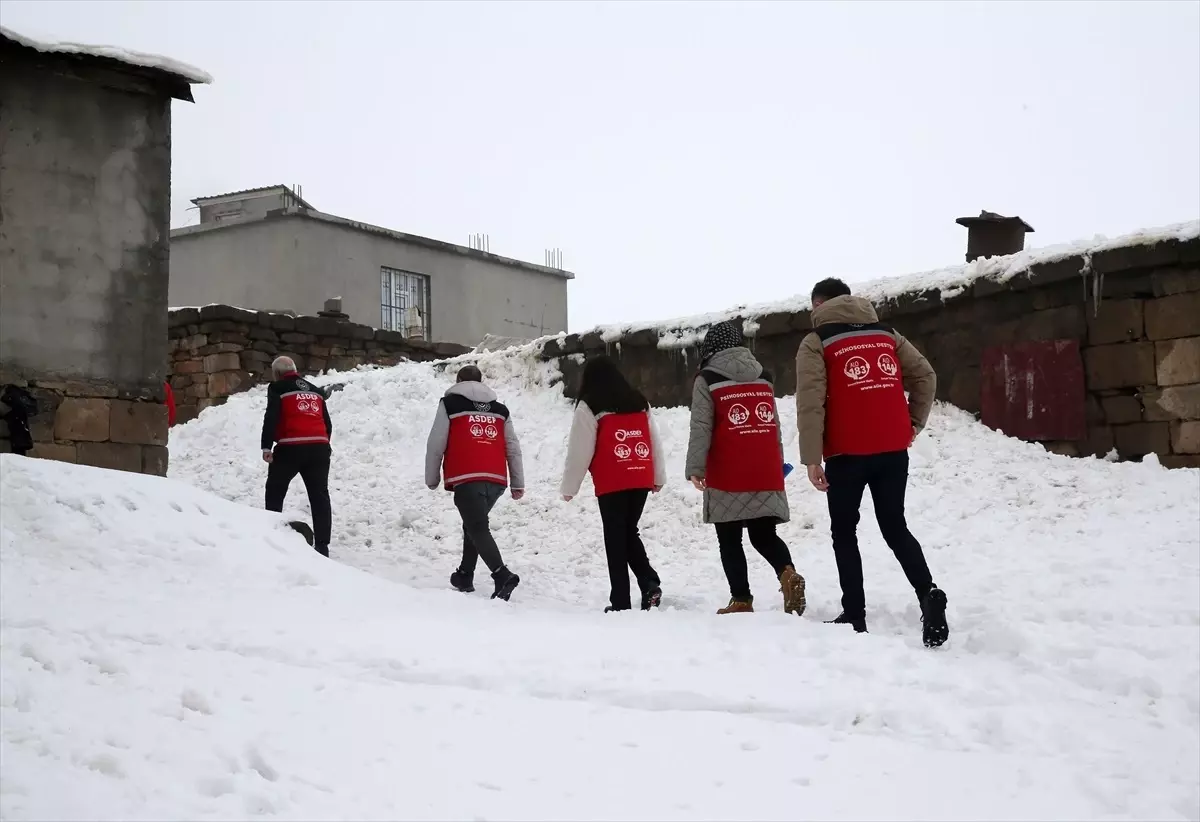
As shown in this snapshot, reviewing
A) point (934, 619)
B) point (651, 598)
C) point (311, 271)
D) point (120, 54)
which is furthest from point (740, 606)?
point (311, 271)

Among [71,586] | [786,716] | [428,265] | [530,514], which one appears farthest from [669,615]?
[428,265]

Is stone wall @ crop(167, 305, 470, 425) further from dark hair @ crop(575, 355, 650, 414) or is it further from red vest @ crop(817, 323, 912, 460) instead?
red vest @ crop(817, 323, 912, 460)

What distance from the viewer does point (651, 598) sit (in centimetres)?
689

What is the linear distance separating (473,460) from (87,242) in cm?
446

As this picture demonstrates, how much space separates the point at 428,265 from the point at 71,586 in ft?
87.2

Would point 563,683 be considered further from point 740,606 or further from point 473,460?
point 473,460

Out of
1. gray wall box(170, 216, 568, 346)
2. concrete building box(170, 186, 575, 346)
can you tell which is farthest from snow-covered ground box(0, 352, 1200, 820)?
concrete building box(170, 186, 575, 346)

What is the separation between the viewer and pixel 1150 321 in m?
9.19

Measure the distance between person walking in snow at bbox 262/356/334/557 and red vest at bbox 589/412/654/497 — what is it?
2946 mm

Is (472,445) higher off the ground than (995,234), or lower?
lower

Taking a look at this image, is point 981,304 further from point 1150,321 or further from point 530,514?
point 530,514

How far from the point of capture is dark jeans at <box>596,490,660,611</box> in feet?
22.3

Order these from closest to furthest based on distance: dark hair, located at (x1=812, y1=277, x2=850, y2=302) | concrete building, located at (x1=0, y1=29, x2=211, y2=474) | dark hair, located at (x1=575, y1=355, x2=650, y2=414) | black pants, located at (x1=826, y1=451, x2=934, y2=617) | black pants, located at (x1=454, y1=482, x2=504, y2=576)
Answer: black pants, located at (x1=826, y1=451, x2=934, y2=617) → dark hair, located at (x1=812, y1=277, x2=850, y2=302) → dark hair, located at (x1=575, y1=355, x2=650, y2=414) → black pants, located at (x1=454, y1=482, x2=504, y2=576) → concrete building, located at (x1=0, y1=29, x2=211, y2=474)

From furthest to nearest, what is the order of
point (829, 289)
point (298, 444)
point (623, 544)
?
point (298, 444)
point (623, 544)
point (829, 289)
